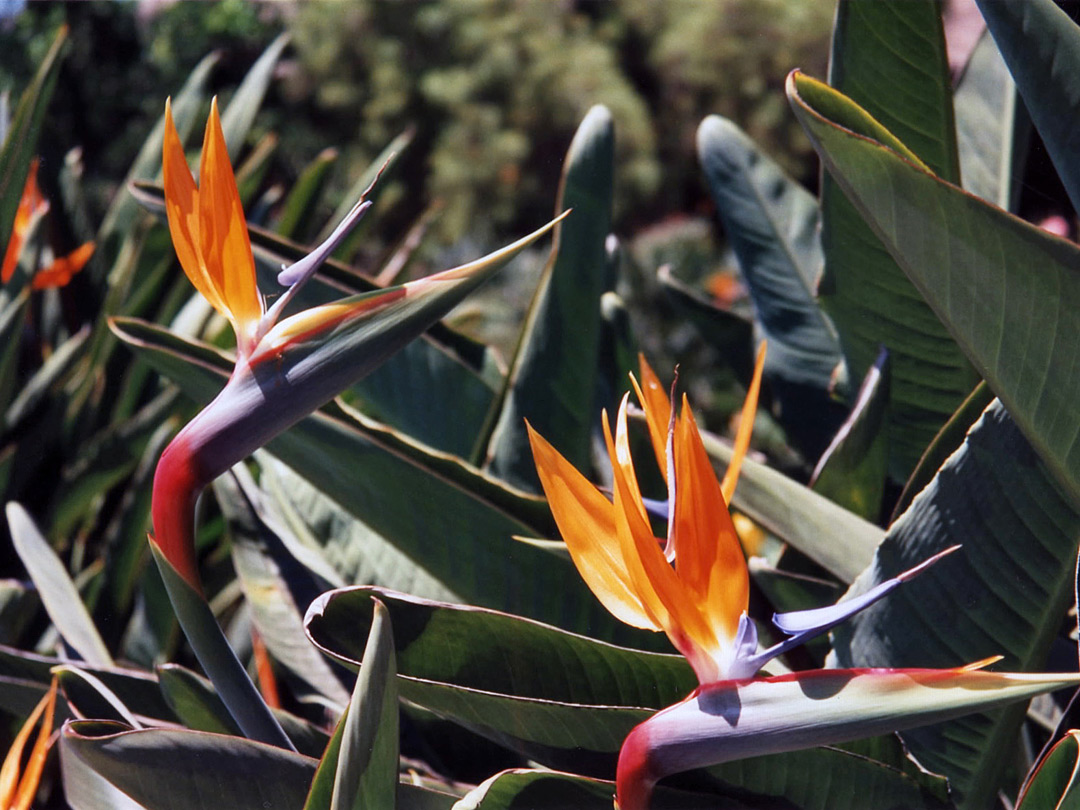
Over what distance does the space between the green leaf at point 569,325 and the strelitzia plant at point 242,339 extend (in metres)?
0.27

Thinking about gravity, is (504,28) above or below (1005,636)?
above

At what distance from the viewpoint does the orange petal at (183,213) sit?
1.03 feet

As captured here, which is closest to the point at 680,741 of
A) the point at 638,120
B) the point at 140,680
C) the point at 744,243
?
the point at 140,680

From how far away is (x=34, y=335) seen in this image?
107 cm

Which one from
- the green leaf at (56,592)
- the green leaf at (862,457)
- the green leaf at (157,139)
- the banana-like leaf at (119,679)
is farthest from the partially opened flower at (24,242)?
the green leaf at (862,457)

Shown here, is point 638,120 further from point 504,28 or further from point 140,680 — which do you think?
point 140,680

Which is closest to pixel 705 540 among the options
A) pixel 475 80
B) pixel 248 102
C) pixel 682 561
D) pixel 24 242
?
pixel 682 561

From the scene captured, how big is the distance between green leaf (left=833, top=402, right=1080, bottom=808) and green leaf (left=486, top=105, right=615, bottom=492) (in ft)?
0.73

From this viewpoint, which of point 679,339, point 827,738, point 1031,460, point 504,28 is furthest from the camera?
point 504,28

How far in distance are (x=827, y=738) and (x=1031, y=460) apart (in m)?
0.18

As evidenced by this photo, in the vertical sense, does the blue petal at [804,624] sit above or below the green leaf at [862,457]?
above

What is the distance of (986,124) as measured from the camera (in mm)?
682

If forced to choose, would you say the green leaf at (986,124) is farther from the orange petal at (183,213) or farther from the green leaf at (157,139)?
the green leaf at (157,139)

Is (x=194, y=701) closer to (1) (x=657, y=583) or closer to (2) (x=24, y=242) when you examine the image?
(1) (x=657, y=583)
